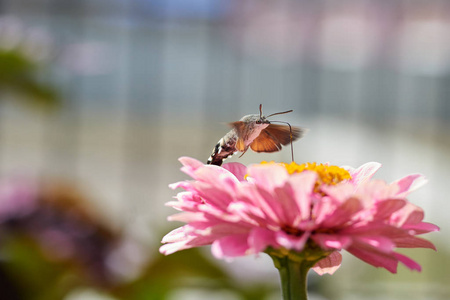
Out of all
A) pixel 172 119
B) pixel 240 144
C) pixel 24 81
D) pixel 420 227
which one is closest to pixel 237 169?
pixel 240 144

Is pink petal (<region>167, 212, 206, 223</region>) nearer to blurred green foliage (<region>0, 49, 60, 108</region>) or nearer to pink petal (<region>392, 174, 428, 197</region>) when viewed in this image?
pink petal (<region>392, 174, 428, 197</region>)

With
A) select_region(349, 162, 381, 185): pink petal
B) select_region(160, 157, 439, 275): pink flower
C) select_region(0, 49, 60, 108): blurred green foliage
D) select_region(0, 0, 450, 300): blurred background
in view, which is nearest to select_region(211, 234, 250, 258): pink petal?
select_region(160, 157, 439, 275): pink flower

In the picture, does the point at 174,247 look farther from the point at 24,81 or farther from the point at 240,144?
the point at 24,81

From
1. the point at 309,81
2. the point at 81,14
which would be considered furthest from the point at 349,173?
the point at 309,81

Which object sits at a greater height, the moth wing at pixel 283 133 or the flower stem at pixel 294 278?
the moth wing at pixel 283 133

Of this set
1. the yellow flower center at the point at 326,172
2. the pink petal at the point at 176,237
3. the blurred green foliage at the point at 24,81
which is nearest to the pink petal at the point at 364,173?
the yellow flower center at the point at 326,172

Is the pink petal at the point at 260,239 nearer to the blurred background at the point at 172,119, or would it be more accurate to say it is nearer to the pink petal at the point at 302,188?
the pink petal at the point at 302,188
